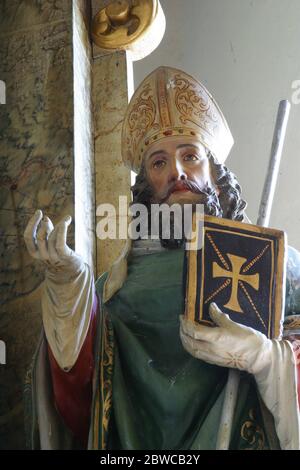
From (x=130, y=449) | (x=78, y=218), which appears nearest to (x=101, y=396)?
(x=130, y=449)

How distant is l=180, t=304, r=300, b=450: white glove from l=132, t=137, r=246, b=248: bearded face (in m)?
0.55

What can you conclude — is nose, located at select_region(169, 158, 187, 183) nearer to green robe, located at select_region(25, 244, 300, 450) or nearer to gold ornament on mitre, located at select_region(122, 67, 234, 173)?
gold ornament on mitre, located at select_region(122, 67, 234, 173)

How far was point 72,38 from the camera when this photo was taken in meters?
3.49

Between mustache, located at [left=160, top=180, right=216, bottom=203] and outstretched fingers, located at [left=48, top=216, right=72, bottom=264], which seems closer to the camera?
outstretched fingers, located at [left=48, top=216, right=72, bottom=264]

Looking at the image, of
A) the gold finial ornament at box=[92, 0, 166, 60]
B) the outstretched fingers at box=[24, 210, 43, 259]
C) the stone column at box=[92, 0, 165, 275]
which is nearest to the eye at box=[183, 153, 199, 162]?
the stone column at box=[92, 0, 165, 275]

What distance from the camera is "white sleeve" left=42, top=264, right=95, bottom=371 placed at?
8.23 ft

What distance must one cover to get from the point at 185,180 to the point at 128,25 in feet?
3.32

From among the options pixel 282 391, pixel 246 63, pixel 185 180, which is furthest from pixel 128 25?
pixel 282 391

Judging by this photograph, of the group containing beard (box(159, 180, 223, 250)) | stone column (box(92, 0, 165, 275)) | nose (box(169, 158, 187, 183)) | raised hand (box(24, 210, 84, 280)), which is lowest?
raised hand (box(24, 210, 84, 280))

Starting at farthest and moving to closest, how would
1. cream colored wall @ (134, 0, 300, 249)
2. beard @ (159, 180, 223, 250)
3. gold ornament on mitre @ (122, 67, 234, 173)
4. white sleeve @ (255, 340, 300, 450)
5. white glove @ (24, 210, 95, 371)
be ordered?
cream colored wall @ (134, 0, 300, 249), gold ornament on mitre @ (122, 67, 234, 173), beard @ (159, 180, 223, 250), white glove @ (24, 210, 95, 371), white sleeve @ (255, 340, 300, 450)

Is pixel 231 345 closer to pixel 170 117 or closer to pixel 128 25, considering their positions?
pixel 170 117

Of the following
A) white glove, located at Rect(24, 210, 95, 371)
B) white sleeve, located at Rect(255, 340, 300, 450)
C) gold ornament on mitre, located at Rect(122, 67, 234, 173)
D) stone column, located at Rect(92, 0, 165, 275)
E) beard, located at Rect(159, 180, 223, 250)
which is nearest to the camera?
white sleeve, located at Rect(255, 340, 300, 450)
